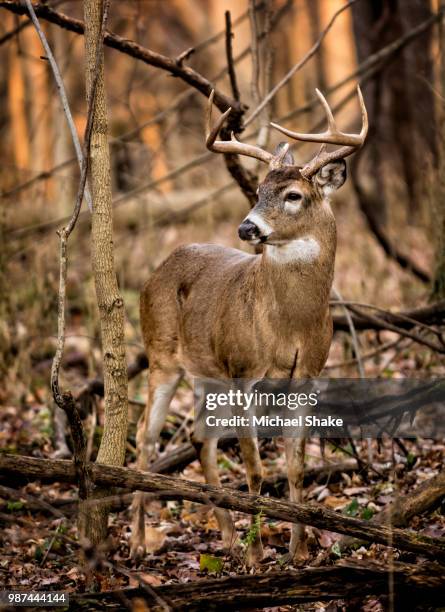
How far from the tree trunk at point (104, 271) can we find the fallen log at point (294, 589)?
75 cm

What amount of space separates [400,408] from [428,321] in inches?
48.8

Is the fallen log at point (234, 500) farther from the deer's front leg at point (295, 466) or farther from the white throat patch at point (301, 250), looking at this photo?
the white throat patch at point (301, 250)

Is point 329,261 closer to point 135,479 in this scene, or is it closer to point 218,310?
point 218,310

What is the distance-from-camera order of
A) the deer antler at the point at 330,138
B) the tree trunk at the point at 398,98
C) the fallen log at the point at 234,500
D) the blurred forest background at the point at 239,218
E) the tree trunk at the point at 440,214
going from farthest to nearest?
the tree trunk at the point at 398,98 → the tree trunk at the point at 440,214 → the blurred forest background at the point at 239,218 → the deer antler at the point at 330,138 → the fallen log at the point at 234,500

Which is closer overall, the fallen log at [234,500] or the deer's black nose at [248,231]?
the fallen log at [234,500]

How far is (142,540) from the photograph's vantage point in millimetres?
5508

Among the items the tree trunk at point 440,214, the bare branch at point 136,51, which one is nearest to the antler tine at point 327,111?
the bare branch at point 136,51

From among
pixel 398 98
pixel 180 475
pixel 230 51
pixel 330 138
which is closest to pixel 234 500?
pixel 330 138

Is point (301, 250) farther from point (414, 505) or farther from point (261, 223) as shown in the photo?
point (414, 505)

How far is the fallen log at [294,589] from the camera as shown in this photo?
366 cm

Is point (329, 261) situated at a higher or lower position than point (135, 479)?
higher

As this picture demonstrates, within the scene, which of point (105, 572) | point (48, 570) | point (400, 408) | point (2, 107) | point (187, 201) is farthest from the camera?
point (2, 107)

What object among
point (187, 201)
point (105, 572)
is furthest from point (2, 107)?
point (105, 572)

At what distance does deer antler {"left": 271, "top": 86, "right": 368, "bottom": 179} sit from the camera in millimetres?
4730
